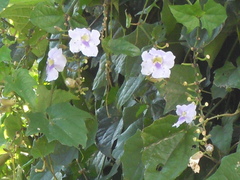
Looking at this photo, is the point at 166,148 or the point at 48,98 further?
the point at 48,98

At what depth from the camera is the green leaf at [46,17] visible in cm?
83

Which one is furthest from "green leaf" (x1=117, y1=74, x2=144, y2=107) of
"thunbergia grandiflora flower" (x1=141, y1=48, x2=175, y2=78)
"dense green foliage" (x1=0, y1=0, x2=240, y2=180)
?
"thunbergia grandiflora flower" (x1=141, y1=48, x2=175, y2=78)

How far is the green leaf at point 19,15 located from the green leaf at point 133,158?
371 millimetres

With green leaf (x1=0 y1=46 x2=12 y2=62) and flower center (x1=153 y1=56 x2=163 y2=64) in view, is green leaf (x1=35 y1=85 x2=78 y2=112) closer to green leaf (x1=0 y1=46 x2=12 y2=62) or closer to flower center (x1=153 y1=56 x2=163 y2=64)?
green leaf (x1=0 y1=46 x2=12 y2=62)

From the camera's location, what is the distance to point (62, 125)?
80cm

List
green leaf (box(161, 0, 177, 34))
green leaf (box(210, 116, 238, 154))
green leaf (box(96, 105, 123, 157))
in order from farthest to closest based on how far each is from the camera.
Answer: green leaf (box(96, 105, 123, 157))
green leaf (box(161, 0, 177, 34))
green leaf (box(210, 116, 238, 154))

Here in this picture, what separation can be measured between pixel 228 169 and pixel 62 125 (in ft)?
0.95

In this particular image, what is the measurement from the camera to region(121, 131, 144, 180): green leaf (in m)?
0.77

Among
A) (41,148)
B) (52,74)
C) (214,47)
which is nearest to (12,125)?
(41,148)

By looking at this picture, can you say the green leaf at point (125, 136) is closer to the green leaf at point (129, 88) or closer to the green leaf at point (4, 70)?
the green leaf at point (129, 88)

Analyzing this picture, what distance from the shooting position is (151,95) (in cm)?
88

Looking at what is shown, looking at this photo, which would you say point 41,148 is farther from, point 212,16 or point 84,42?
point 212,16

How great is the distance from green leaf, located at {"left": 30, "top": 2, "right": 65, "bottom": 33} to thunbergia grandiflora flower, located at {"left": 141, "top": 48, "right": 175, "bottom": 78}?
0.21 meters

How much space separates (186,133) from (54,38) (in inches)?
15.6
